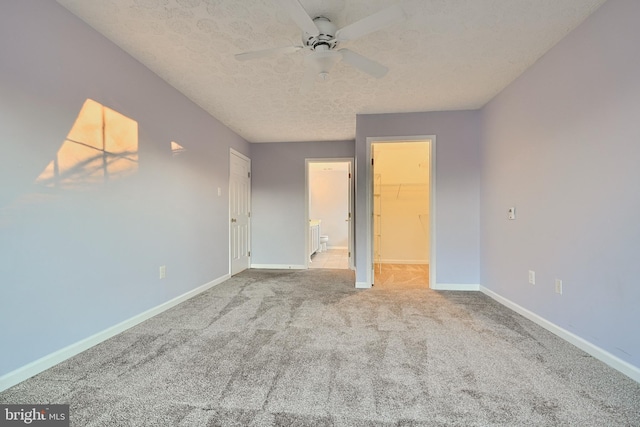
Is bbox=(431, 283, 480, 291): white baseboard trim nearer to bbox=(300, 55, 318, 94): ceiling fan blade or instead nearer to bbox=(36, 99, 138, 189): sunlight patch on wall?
bbox=(300, 55, 318, 94): ceiling fan blade

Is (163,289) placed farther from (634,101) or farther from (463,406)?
(634,101)

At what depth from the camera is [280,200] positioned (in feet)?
17.0

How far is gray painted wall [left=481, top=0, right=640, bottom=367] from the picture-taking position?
5.41ft

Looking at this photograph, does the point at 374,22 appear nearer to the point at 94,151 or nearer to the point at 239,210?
the point at 94,151

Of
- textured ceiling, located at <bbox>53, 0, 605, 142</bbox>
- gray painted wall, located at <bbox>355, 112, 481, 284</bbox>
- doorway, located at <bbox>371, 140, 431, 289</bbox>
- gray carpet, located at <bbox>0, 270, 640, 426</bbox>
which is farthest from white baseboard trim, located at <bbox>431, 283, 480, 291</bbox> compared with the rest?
textured ceiling, located at <bbox>53, 0, 605, 142</bbox>

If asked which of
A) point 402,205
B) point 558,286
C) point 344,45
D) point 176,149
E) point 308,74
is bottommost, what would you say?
point 558,286

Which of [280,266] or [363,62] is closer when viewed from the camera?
[363,62]

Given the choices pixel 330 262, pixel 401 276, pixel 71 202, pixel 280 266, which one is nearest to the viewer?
pixel 71 202

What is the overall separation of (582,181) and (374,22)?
1.84 m

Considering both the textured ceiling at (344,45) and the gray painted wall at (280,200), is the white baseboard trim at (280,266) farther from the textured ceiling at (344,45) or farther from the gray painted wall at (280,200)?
the textured ceiling at (344,45)

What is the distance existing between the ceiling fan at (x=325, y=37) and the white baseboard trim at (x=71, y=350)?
89.4 inches

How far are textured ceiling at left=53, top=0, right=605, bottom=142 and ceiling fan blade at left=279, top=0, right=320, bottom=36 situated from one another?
17cm

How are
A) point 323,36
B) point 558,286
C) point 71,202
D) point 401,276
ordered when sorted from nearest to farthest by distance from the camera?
point 323,36, point 71,202, point 558,286, point 401,276

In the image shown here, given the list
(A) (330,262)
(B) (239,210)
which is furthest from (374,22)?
(A) (330,262)
